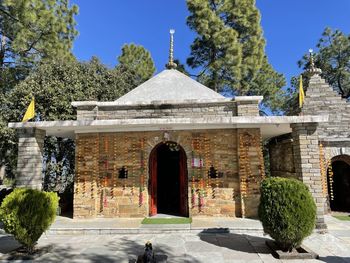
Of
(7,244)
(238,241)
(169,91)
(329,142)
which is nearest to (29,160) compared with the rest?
(7,244)

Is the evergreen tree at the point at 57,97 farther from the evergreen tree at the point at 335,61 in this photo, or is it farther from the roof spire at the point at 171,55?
the evergreen tree at the point at 335,61

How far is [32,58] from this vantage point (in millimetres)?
19125

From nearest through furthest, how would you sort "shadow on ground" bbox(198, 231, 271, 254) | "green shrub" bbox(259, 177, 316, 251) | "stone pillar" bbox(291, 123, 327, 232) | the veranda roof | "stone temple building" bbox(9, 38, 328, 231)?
1. "green shrub" bbox(259, 177, 316, 251)
2. "shadow on ground" bbox(198, 231, 271, 254)
3. "stone pillar" bbox(291, 123, 327, 232)
4. the veranda roof
5. "stone temple building" bbox(9, 38, 328, 231)

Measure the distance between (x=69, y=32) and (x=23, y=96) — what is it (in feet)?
23.7

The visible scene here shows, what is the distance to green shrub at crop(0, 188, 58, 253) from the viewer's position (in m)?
5.71

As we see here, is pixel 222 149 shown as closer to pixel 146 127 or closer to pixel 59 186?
pixel 146 127

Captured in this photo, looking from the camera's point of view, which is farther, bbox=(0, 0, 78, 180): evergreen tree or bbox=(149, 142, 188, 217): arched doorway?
bbox=(0, 0, 78, 180): evergreen tree

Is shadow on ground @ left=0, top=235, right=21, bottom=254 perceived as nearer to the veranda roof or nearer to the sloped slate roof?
the veranda roof

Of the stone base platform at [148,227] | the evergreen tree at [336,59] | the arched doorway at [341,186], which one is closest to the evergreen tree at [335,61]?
the evergreen tree at [336,59]

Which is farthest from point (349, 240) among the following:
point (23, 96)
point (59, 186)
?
point (23, 96)

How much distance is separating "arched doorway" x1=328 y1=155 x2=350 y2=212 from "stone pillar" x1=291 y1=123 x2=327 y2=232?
4.70 m

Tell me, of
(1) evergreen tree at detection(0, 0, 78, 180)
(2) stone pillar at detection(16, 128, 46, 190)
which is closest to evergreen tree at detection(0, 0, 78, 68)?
(1) evergreen tree at detection(0, 0, 78, 180)

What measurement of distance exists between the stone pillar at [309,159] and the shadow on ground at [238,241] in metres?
2.16

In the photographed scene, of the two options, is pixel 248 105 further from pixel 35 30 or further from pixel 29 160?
pixel 35 30
